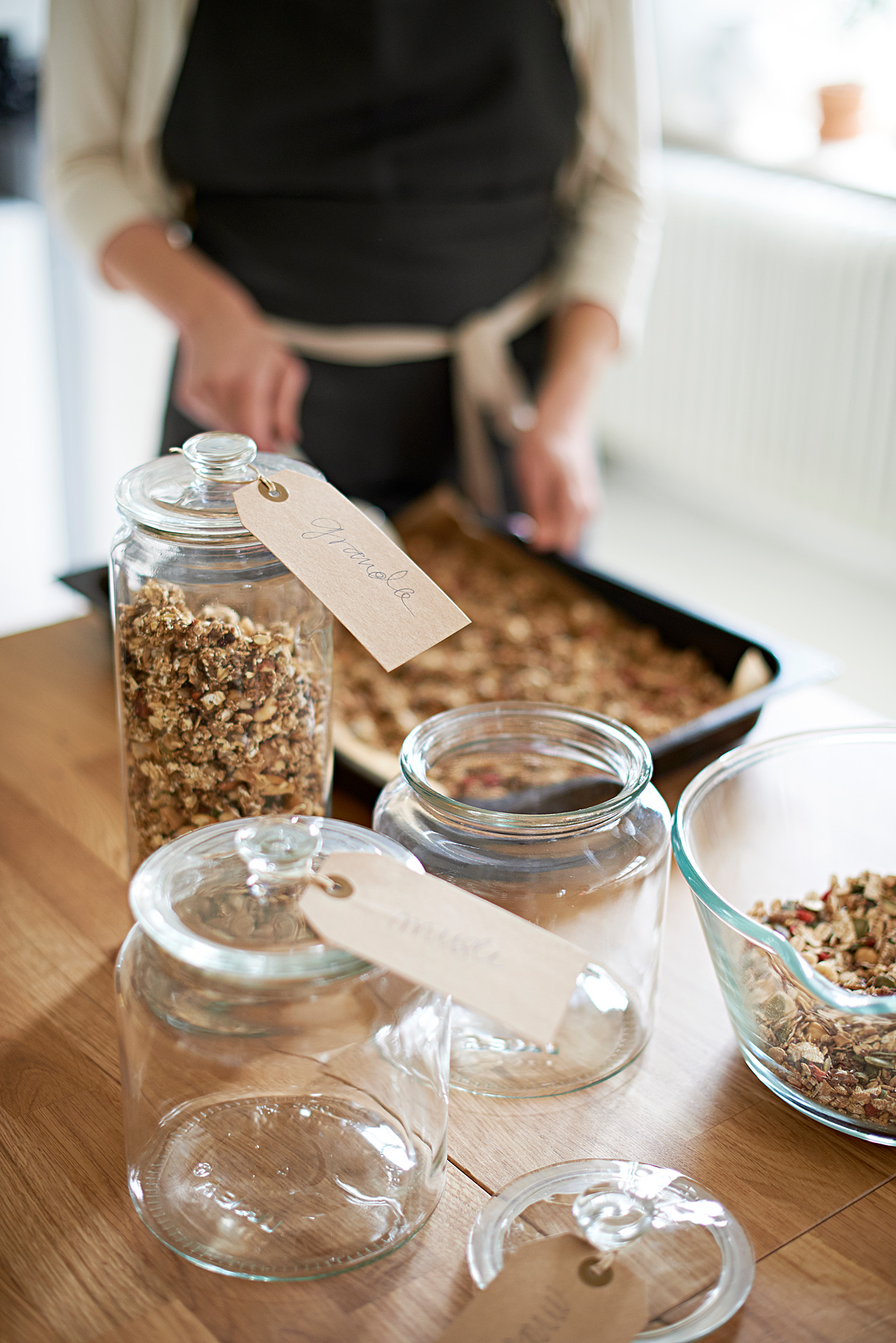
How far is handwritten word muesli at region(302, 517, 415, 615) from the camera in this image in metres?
0.56

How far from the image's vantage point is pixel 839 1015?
541mm

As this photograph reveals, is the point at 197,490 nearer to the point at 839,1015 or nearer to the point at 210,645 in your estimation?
the point at 210,645

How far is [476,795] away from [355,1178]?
26 centimetres

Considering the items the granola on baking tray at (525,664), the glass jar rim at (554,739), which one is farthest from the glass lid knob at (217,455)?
the granola on baking tray at (525,664)

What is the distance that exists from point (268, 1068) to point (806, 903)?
0.32 m

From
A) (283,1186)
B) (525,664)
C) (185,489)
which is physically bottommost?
(525,664)

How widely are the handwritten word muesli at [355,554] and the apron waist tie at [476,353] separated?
73 centimetres

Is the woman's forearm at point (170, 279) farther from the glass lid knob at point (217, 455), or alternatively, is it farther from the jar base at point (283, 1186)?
the jar base at point (283, 1186)

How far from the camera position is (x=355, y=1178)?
52 cm

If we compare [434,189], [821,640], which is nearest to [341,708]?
[434,189]

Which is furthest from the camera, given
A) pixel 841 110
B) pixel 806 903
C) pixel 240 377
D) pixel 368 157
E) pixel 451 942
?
pixel 841 110

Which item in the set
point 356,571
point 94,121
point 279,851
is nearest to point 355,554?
point 356,571

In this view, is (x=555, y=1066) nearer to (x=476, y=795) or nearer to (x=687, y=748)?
(x=476, y=795)

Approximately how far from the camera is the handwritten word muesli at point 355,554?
56 centimetres
